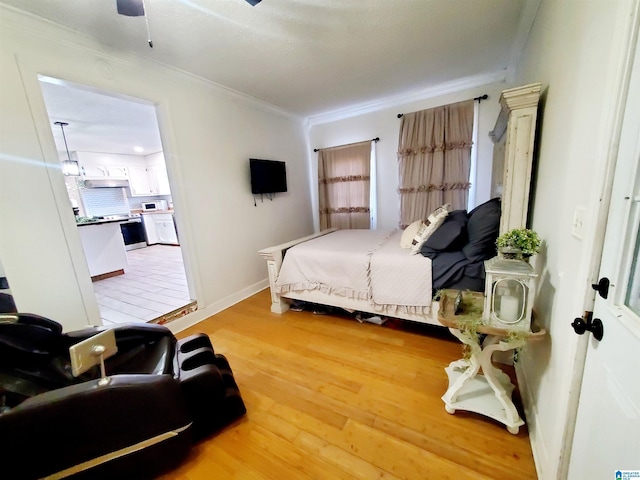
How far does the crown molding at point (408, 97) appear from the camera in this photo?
3.06 meters

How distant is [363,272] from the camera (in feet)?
7.44

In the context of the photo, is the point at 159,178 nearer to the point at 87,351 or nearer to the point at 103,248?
the point at 103,248

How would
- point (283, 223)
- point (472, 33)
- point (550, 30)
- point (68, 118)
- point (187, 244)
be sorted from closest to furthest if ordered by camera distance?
1. point (550, 30)
2. point (472, 33)
3. point (187, 244)
4. point (68, 118)
5. point (283, 223)

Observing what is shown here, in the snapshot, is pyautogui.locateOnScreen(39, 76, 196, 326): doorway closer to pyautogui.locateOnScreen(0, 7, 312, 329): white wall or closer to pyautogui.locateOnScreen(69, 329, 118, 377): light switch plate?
pyautogui.locateOnScreen(0, 7, 312, 329): white wall

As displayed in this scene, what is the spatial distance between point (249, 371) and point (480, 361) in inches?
61.5

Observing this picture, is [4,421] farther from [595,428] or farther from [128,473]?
[595,428]

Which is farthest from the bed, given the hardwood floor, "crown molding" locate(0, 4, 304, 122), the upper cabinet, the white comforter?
the upper cabinet

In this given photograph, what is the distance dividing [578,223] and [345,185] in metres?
3.45

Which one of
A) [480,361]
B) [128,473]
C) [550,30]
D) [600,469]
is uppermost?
[550,30]

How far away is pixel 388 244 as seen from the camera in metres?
2.67

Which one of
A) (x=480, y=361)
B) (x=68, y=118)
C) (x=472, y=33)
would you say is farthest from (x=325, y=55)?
(x=68, y=118)

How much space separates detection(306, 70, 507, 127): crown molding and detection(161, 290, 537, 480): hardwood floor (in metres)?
3.06

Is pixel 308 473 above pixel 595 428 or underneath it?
underneath

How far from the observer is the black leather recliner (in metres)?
0.96
